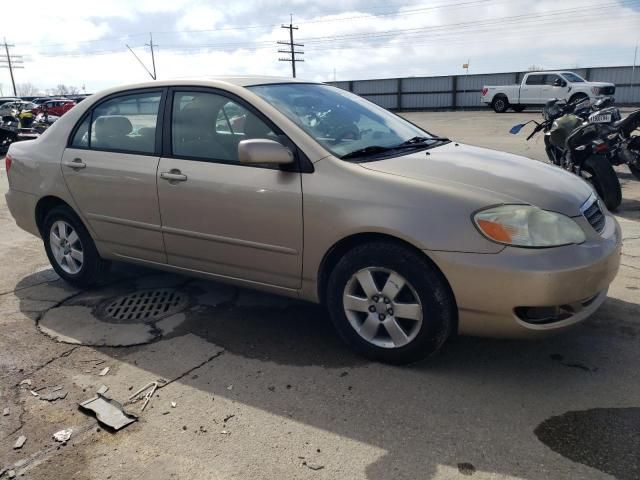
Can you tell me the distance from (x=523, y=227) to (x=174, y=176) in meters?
2.19

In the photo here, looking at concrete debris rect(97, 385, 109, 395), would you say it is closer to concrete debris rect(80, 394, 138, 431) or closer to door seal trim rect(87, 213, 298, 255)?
concrete debris rect(80, 394, 138, 431)

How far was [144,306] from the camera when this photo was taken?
4.17m

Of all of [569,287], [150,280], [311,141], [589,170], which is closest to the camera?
[569,287]

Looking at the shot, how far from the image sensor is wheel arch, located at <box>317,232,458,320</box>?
287 centimetres

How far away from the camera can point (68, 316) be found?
4047 millimetres

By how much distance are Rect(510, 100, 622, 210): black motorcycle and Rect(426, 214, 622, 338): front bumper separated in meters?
4.22

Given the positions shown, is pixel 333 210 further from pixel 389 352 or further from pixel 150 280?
pixel 150 280

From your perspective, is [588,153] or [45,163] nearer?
[45,163]

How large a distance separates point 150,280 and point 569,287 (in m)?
3.39

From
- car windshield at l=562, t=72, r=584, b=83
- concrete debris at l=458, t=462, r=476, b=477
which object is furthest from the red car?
concrete debris at l=458, t=462, r=476, b=477

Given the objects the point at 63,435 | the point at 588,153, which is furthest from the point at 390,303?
the point at 588,153

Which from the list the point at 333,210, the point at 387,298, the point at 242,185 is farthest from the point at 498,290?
the point at 242,185

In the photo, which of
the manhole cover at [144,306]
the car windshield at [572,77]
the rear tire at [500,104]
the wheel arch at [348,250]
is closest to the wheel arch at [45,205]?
the manhole cover at [144,306]

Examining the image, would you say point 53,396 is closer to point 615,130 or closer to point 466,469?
point 466,469
